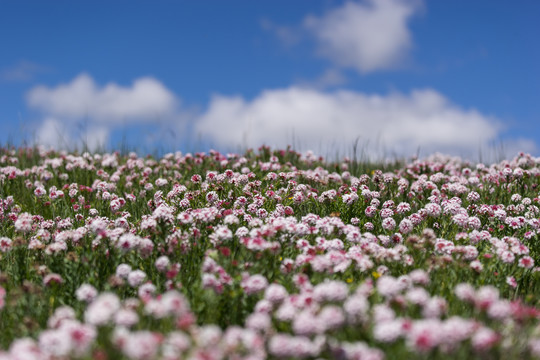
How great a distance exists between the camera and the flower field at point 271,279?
287cm

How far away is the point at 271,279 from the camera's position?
4.57m

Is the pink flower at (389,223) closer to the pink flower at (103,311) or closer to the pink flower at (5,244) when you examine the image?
the pink flower at (103,311)

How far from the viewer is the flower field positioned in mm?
2871

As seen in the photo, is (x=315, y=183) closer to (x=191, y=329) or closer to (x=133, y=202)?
(x=133, y=202)

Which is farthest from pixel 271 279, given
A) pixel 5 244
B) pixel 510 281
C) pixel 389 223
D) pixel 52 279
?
pixel 5 244

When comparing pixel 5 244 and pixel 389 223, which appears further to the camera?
pixel 389 223

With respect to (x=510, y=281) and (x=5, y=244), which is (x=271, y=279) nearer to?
(x=510, y=281)

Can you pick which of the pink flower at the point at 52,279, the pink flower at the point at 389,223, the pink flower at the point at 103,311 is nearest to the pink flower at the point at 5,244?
the pink flower at the point at 52,279

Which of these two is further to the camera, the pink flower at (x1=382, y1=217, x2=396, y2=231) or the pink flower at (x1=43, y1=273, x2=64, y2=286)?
the pink flower at (x1=382, y1=217, x2=396, y2=231)

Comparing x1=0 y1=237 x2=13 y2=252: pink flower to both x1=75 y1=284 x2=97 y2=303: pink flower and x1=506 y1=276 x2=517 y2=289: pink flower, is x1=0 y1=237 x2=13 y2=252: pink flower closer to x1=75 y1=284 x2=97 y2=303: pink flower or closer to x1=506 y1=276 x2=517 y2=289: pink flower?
x1=75 y1=284 x2=97 y2=303: pink flower

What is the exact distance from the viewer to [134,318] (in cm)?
292

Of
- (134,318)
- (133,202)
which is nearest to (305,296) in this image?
(134,318)

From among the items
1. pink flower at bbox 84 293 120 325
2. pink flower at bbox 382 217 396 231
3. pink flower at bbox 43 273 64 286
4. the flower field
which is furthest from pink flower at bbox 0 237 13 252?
pink flower at bbox 382 217 396 231

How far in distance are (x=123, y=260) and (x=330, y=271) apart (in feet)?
7.77
